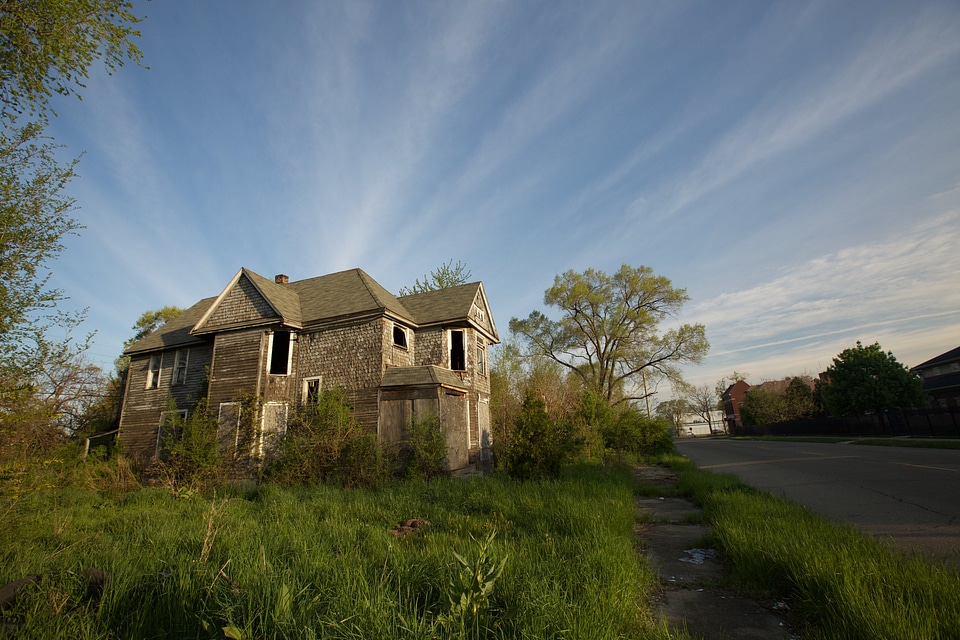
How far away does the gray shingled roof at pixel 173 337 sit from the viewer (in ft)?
65.4

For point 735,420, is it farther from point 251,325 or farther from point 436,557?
point 436,557

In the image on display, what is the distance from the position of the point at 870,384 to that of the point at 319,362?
120 feet

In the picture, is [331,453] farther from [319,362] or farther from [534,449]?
[534,449]

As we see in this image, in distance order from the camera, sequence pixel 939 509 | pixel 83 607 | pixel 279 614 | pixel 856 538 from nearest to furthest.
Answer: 1. pixel 279 614
2. pixel 83 607
3. pixel 856 538
4. pixel 939 509

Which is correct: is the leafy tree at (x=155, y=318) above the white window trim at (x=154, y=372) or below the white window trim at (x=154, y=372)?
above

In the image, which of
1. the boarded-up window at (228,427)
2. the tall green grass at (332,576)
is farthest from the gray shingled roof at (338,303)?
the tall green grass at (332,576)

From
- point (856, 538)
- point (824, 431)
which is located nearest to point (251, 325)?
point (856, 538)

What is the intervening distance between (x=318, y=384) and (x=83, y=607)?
14711mm

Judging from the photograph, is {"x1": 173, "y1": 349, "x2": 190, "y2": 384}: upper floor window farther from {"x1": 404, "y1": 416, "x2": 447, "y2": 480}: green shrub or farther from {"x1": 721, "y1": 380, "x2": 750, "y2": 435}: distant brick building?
{"x1": 721, "y1": 380, "x2": 750, "y2": 435}: distant brick building

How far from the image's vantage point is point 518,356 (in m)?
35.2

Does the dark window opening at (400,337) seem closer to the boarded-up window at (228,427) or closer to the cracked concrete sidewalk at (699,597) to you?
the boarded-up window at (228,427)

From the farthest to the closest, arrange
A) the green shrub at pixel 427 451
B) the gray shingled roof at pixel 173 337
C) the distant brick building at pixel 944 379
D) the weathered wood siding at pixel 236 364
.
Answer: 1. the distant brick building at pixel 944 379
2. the gray shingled roof at pixel 173 337
3. the weathered wood siding at pixel 236 364
4. the green shrub at pixel 427 451

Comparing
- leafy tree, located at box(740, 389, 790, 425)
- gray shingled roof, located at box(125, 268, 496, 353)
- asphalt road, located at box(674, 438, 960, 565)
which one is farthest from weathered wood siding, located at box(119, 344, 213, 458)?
leafy tree, located at box(740, 389, 790, 425)

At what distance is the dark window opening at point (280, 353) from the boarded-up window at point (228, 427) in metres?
2.72
